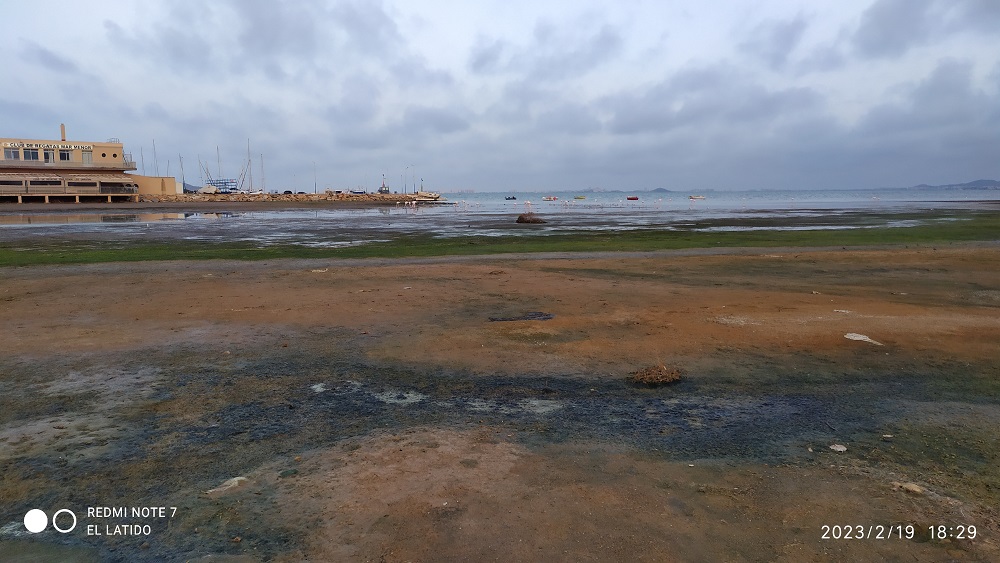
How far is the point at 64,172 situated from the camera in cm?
8362

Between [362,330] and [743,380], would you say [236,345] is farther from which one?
[743,380]

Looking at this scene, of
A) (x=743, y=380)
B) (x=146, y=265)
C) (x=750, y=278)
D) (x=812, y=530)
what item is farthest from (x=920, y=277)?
(x=146, y=265)

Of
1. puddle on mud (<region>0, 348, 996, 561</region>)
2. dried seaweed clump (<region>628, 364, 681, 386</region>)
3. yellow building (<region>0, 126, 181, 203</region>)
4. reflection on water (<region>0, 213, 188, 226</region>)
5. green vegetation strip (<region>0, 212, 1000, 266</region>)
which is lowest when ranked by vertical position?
puddle on mud (<region>0, 348, 996, 561</region>)

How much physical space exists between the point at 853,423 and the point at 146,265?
1895 cm

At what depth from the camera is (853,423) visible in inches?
234

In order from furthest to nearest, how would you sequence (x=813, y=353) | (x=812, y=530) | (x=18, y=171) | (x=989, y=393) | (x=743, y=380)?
(x=18, y=171) < (x=813, y=353) < (x=743, y=380) < (x=989, y=393) < (x=812, y=530)

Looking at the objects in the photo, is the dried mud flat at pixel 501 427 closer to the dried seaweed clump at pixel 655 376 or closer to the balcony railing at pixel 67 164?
the dried seaweed clump at pixel 655 376

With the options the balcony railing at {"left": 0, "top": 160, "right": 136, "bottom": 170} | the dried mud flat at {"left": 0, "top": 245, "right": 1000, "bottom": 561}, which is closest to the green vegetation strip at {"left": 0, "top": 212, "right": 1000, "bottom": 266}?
the dried mud flat at {"left": 0, "top": 245, "right": 1000, "bottom": 561}

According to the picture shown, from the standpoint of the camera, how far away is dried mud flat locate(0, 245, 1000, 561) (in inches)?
157

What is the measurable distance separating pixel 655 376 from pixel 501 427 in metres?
2.31

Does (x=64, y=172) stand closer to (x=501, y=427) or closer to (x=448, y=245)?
(x=448, y=245)

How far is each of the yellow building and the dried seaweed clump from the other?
300 ft

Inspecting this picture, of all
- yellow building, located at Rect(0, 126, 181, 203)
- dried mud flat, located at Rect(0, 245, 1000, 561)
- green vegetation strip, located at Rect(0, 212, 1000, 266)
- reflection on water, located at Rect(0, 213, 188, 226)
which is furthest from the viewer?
yellow building, located at Rect(0, 126, 181, 203)

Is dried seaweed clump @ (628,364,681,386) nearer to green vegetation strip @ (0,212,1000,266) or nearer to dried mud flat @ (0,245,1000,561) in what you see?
dried mud flat @ (0,245,1000,561)
